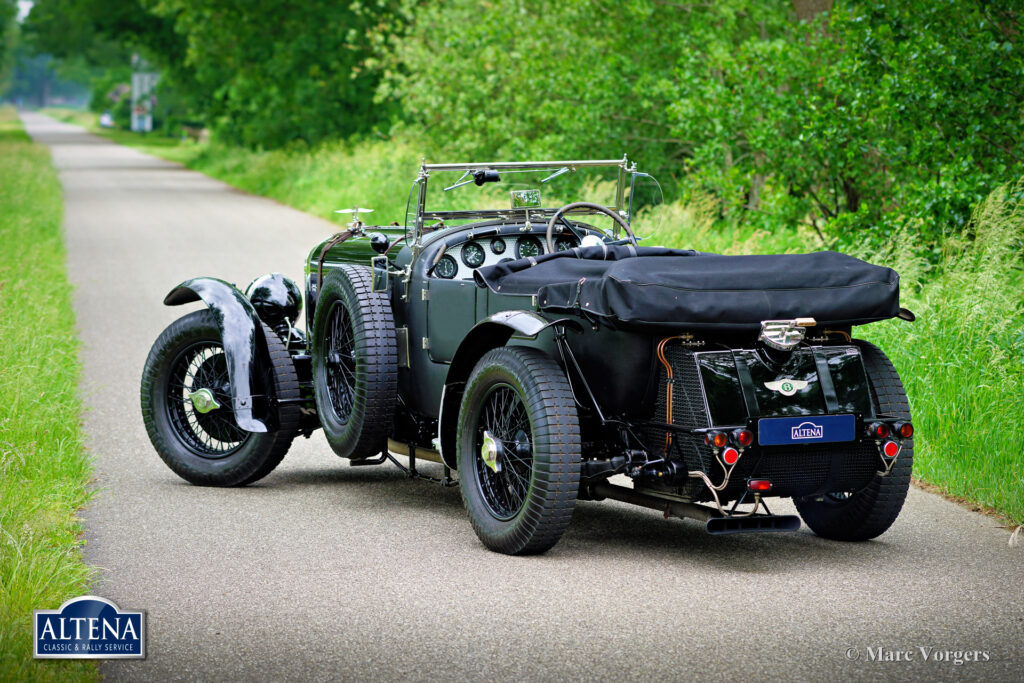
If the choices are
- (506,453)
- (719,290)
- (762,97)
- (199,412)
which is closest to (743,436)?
(719,290)

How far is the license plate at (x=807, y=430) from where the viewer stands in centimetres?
525

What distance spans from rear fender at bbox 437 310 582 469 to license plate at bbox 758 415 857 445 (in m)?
0.99

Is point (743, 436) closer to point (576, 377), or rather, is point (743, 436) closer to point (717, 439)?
point (717, 439)

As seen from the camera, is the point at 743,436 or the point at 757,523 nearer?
the point at 743,436

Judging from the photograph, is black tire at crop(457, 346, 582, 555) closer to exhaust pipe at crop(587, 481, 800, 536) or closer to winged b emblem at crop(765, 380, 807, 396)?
exhaust pipe at crop(587, 481, 800, 536)

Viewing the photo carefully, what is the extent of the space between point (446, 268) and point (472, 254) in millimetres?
181

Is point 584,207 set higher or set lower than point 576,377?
higher

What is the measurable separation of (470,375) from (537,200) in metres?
1.60

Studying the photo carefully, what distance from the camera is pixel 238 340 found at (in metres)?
7.32

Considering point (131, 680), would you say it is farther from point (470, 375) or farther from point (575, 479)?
point (470, 375)

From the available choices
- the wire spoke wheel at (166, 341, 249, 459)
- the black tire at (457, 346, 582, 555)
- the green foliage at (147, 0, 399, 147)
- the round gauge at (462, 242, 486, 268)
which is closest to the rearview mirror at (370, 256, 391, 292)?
the round gauge at (462, 242, 486, 268)

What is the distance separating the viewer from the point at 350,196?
25.1 metres

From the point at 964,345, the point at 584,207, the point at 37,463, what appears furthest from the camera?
the point at 964,345

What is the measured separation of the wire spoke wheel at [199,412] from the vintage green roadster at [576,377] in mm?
64
